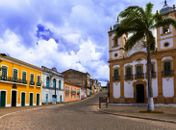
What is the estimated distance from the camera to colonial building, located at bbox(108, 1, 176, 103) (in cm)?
3484

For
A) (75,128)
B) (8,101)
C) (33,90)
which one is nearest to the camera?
(75,128)

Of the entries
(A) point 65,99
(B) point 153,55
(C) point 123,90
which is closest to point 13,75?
(C) point 123,90

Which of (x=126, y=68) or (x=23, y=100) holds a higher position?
(x=126, y=68)

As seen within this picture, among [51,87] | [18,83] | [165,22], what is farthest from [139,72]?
[51,87]

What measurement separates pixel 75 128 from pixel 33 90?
33494 mm

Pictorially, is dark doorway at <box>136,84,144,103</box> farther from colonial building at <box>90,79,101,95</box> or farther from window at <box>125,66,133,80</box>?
colonial building at <box>90,79,101,95</box>

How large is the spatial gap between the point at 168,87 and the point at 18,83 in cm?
2067

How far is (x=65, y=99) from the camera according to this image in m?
61.0

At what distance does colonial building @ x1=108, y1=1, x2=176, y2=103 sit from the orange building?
2106 cm

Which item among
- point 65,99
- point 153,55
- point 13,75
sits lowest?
point 65,99

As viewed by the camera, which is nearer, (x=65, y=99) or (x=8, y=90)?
(x=8, y=90)

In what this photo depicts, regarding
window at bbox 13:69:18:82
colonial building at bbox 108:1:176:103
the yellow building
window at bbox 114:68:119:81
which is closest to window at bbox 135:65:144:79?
colonial building at bbox 108:1:176:103

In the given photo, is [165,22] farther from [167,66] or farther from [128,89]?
[128,89]

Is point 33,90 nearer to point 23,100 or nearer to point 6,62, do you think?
point 23,100
